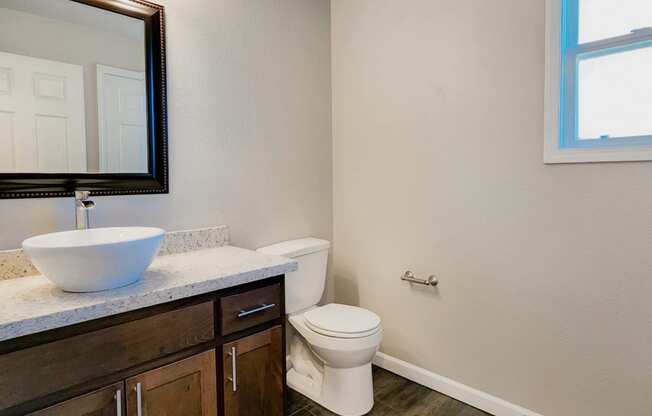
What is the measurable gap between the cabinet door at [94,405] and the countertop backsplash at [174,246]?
1.81 ft

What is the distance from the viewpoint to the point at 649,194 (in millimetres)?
1420

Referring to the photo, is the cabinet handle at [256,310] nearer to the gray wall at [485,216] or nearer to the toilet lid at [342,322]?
the toilet lid at [342,322]

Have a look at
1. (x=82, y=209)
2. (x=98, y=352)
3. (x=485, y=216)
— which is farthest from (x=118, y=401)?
(x=485, y=216)

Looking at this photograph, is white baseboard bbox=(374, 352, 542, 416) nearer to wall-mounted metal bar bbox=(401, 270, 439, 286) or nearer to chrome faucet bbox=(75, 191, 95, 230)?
wall-mounted metal bar bbox=(401, 270, 439, 286)

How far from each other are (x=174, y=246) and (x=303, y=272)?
2.24 ft

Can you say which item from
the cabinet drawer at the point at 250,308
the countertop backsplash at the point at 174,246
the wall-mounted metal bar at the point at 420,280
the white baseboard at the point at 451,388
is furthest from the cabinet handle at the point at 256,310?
the white baseboard at the point at 451,388

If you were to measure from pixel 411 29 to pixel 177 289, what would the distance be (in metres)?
1.78

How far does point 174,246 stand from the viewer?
5.65 feet

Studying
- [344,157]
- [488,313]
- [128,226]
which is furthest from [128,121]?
[488,313]

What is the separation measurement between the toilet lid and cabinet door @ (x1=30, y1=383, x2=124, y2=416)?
35.2 inches

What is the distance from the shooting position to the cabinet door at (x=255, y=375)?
1419 mm

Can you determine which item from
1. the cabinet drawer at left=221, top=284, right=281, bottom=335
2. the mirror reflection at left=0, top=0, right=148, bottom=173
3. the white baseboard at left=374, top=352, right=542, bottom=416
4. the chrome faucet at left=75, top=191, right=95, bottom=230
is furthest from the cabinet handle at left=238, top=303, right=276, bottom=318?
the white baseboard at left=374, top=352, right=542, bottom=416

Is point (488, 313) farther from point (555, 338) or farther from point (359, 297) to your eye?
point (359, 297)

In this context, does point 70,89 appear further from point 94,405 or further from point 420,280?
point 420,280
